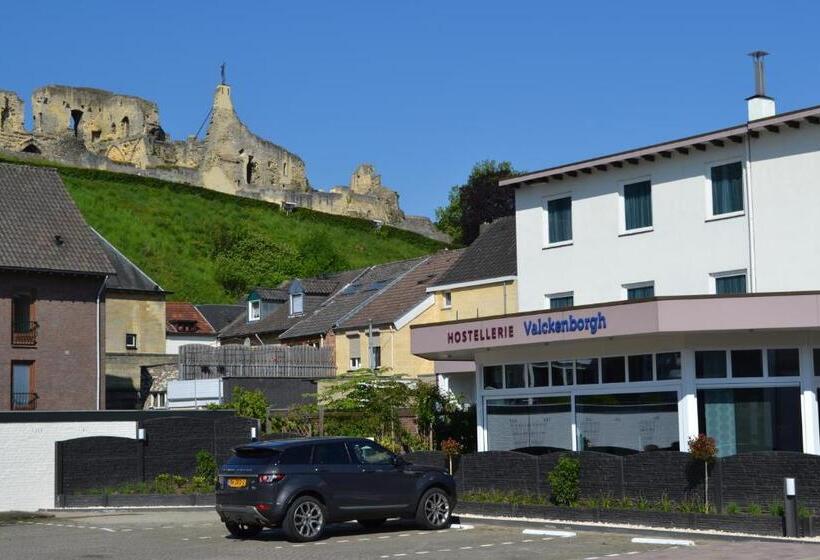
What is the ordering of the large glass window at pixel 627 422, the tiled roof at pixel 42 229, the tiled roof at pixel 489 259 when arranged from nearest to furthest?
1. the large glass window at pixel 627 422
2. the tiled roof at pixel 489 259
3. the tiled roof at pixel 42 229

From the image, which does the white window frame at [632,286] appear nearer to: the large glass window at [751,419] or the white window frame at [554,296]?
the white window frame at [554,296]

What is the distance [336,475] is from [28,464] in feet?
45.6

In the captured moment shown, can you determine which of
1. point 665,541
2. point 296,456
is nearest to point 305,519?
point 296,456

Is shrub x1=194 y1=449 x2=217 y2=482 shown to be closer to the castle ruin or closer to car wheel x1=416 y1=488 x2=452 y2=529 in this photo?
car wheel x1=416 y1=488 x2=452 y2=529

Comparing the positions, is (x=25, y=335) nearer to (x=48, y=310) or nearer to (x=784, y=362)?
(x=48, y=310)

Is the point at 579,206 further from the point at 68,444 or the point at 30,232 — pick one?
the point at 30,232

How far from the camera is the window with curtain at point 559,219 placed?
34875mm

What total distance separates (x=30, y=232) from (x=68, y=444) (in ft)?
51.4

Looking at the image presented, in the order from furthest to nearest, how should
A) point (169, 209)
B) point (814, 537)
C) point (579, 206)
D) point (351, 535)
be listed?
point (169, 209), point (579, 206), point (351, 535), point (814, 537)

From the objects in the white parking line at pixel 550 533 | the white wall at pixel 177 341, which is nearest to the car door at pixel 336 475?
the white parking line at pixel 550 533

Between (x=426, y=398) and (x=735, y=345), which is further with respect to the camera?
(x=426, y=398)

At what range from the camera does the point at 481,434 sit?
30953 millimetres

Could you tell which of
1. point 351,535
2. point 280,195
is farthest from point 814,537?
point 280,195

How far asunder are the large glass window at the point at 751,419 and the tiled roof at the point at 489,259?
1808cm
